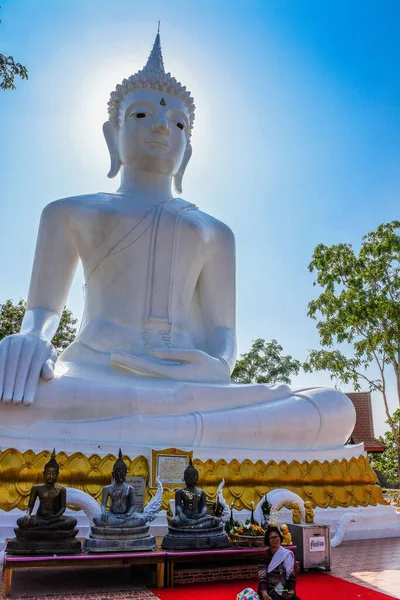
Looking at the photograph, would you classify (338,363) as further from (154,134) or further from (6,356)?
(6,356)

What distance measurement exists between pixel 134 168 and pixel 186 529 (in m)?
6.46

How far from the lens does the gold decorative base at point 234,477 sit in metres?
6.00

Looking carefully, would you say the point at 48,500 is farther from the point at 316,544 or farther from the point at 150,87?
the point at 150,87

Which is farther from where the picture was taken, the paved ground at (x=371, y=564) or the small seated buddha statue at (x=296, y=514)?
the small seated buddha statue at (x=296, y=514)

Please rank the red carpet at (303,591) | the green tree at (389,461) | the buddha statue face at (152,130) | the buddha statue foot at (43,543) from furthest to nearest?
the green tree at (389,461) < the buddha statue face at (152,130) < the buddha statue foot at (43,543) < the red carpet at (303,591)

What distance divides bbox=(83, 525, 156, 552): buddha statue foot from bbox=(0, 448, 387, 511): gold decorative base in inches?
67.4

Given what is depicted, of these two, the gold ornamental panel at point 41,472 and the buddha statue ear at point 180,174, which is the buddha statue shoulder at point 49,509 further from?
the buddha statue ear at point 180,174

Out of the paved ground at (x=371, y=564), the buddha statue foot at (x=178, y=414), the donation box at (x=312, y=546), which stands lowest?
the paved ground at (x=371, y=564)

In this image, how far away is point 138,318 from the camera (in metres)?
8.40

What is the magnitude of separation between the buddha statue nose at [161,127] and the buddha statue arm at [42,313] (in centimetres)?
187

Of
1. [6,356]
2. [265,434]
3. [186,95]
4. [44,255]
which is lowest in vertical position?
[265,434]

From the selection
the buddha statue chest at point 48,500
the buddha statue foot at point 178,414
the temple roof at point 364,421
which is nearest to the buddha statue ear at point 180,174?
the buddha statue foot at point 178,414

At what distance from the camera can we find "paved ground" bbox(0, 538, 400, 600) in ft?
13.0

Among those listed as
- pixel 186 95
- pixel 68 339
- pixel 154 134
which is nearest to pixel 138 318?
pixel 154 134
